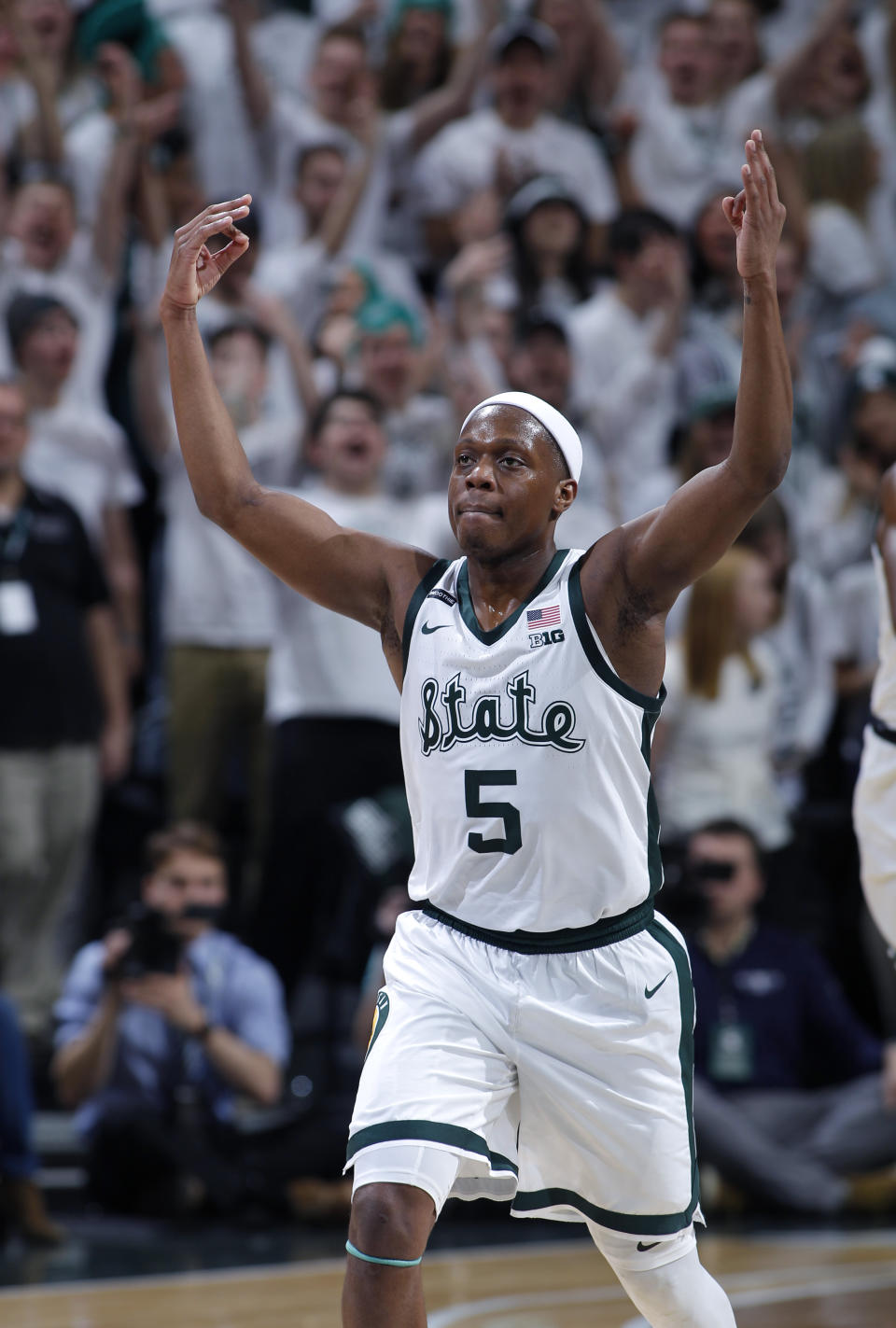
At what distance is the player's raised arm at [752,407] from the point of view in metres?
3.87

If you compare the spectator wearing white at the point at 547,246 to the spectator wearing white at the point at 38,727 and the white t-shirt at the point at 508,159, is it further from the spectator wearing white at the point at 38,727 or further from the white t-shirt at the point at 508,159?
the spectator wearing white at the point at 38,727

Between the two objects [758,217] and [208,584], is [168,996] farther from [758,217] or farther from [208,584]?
[758,217]

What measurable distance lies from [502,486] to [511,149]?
23.7ft

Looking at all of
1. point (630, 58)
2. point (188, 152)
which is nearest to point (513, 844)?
point (188, 152)

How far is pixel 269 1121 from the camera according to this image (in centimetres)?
783

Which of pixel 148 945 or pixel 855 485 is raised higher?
pixel 855 485

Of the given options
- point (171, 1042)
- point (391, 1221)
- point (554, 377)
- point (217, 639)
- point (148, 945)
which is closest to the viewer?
point (391, 1221)

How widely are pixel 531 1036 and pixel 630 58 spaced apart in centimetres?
1037

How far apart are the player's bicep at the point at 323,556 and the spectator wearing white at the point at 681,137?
25.1ft

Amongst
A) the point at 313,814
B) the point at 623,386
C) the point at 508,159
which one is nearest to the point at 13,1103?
the point at 313,814

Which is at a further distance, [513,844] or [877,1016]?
Result: [877,1016]

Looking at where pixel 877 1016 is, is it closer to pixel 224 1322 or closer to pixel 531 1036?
pixel 224 1322

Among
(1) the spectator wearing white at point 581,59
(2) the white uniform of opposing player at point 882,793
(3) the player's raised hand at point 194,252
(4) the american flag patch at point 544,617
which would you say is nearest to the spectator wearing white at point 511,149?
(1) the spectator wearing white at point 581,59

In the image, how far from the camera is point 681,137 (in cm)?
1165
